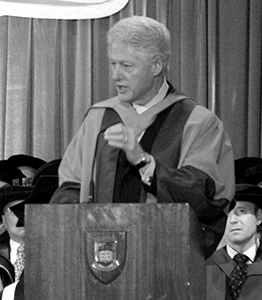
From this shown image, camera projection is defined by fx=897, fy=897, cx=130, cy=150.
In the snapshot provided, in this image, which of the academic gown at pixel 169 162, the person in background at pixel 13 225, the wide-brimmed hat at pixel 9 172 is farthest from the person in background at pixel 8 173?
the academic gown at pixel 169 162

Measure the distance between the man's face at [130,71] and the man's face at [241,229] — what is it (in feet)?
7.00

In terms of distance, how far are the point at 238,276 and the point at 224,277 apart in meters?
0.08

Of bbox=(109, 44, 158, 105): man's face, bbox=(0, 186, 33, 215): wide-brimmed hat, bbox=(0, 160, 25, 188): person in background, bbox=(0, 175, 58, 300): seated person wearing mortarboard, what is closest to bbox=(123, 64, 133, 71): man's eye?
bbox=(109, 44, 158, 105): man's face

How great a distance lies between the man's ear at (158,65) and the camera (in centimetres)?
283

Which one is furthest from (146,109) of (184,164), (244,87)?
(244,87)

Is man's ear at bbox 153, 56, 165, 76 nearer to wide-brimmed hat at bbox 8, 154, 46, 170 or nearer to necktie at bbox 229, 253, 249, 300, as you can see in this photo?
necktie at bbox 229, 253, 249, 300

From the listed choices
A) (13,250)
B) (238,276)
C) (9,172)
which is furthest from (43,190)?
(9,172)

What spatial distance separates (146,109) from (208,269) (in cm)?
218

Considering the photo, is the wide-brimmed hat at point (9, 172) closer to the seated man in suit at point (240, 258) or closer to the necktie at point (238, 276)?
the seated man in suit at point (240, 258)

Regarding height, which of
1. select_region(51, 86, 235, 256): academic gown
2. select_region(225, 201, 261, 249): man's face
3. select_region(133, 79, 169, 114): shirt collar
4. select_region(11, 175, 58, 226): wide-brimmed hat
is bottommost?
select_region(225, 201, 261, 249): man's face

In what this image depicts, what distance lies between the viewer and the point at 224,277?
4758 mm

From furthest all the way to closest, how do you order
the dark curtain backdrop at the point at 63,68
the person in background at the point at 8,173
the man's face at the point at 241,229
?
the dark curtain backdrop at the point at 63,68
the person in background at the point at 8,173
the man's face at the point at 241,229

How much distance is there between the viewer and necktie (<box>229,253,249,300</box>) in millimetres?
4645

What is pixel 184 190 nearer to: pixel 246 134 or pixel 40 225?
pixel 40 225
